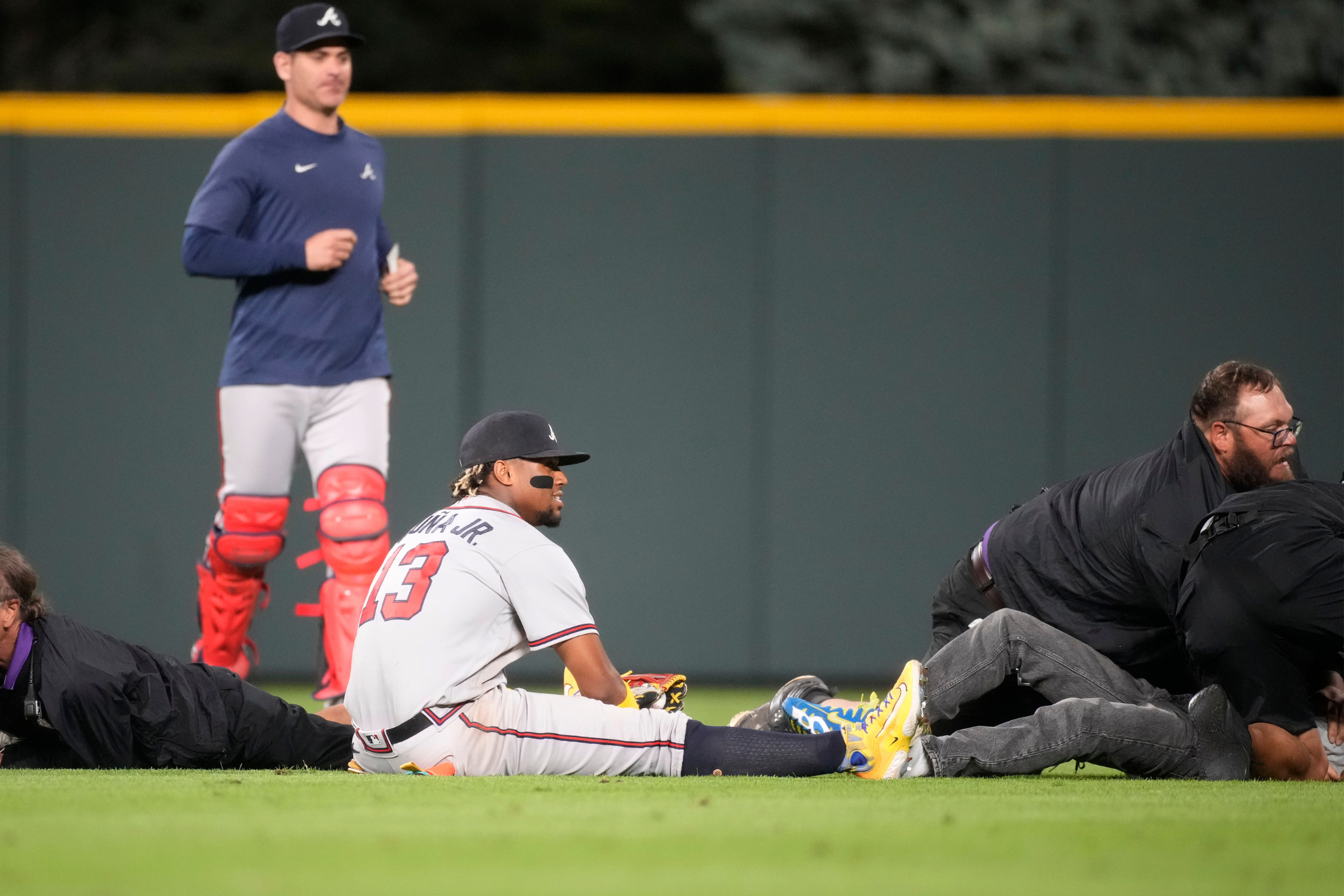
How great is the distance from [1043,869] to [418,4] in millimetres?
14685

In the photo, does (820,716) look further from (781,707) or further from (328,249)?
Result: (328,249)

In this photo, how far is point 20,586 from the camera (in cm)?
A: 449

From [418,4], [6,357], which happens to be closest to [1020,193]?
[6,357]

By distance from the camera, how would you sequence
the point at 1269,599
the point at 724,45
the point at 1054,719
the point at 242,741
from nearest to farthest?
the point at 1269,599 < the point at 1054,719 < the point at 242,741 < the point at 724,45

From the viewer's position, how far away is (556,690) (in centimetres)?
805

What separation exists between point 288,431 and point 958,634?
8.79 feet

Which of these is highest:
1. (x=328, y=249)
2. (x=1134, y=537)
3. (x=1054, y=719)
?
(x=328, y=249)

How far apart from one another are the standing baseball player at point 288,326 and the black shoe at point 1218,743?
3.00 metres

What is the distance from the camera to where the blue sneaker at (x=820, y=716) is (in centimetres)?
483

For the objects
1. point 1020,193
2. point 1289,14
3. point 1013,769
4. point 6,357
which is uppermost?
point 1289,14

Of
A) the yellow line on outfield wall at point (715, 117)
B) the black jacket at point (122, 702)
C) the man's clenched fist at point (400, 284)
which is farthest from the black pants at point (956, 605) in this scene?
the yellow line on outfield wall at point (715, 117)

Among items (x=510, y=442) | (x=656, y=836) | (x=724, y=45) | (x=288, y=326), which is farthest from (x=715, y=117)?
(x=724, y=45)

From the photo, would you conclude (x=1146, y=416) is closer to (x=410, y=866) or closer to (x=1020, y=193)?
(x=1020, y=193)

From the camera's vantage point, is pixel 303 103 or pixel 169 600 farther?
pixel 169 600
